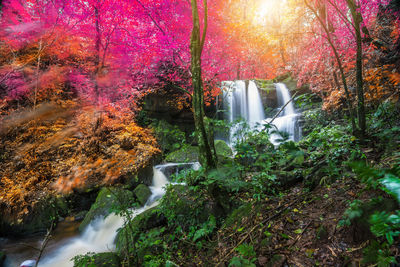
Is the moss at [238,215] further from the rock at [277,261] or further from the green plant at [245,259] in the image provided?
the rock at [277,261]

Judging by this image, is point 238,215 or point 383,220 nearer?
point 383,220

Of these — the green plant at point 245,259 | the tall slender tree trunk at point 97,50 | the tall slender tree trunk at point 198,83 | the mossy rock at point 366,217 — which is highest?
the tall slender tree trunk at point 97,50

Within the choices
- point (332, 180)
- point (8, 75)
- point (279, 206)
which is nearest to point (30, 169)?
point (8, 75)

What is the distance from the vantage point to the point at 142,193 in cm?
620

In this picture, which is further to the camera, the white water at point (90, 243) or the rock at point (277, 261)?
the white water at point (90, 243)

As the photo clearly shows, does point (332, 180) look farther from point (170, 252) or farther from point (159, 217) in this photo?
point (159, 217)

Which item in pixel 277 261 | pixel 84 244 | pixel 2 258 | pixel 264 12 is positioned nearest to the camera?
pixel 277 261

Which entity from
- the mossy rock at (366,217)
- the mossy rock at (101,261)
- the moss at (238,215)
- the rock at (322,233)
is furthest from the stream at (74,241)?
the mossy rock at (366,217)

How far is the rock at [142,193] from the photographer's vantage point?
19.7ft

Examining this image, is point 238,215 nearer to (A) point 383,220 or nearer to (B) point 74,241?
(A) point 383,220

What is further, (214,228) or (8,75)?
(8,75)

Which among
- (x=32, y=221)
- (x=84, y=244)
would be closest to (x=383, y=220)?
(x=84, y=244)

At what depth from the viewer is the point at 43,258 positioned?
431cm

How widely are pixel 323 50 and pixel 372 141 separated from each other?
501cm
